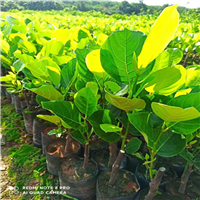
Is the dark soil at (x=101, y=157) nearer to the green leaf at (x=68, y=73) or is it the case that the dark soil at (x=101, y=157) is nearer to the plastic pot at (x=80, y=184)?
the plastic pot at (x=80, y=184)

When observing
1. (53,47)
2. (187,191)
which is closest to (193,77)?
(53,47)

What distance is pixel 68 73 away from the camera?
1.04 metres

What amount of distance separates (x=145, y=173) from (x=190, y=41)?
247 centimetres

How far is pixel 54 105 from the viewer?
35.9 inches

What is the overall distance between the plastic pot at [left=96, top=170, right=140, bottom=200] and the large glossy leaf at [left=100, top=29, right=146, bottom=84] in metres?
0.91

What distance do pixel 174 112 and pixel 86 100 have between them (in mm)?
422

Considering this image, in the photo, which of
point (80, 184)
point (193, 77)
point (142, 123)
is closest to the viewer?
point (142, 123)

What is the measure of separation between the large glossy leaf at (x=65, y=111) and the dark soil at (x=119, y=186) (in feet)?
1.98

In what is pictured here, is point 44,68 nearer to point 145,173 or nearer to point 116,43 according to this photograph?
point 116,43

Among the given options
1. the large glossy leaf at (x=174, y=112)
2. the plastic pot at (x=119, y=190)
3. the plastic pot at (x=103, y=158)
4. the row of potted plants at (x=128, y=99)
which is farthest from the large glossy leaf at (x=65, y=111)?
the plastic pot at (x=103, y=158)

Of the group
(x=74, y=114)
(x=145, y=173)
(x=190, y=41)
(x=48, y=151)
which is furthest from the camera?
(x=190, y=41)

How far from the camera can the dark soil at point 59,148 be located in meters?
1.78

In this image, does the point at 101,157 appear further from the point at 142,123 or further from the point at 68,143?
the point at 142,123

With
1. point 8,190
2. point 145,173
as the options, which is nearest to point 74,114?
point 145,173
